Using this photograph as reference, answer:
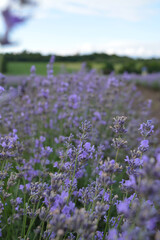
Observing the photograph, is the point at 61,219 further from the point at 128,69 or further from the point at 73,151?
the point at 128,69

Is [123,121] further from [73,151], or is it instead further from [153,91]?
[153,91]

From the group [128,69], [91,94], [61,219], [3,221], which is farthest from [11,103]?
[128,69]

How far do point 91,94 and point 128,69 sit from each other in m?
15.7

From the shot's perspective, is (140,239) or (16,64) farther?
(16,64)

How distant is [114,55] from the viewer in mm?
32625

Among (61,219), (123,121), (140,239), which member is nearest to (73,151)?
(123,121)

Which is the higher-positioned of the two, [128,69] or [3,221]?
[128,69]

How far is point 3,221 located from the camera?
2.10m

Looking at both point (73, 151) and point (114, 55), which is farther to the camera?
point (114, 55)

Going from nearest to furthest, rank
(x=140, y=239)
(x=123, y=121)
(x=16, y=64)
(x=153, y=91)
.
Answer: (x=140, y=239) → (x=123, y=121) → (x=153, y=91) → (x=16, y=64)

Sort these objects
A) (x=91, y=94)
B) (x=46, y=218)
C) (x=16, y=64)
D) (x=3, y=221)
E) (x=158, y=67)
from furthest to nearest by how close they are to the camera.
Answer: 1. (x=16, y=64)
2. (x=158, y=67)
3. (x=91, y=94)
4. (x=3, y=221)
5. (x=46, y=218)

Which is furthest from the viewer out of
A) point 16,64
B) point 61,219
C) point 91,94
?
point 16,64

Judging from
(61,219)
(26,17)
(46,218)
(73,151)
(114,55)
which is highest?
(114,55)

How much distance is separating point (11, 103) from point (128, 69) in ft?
52.7
